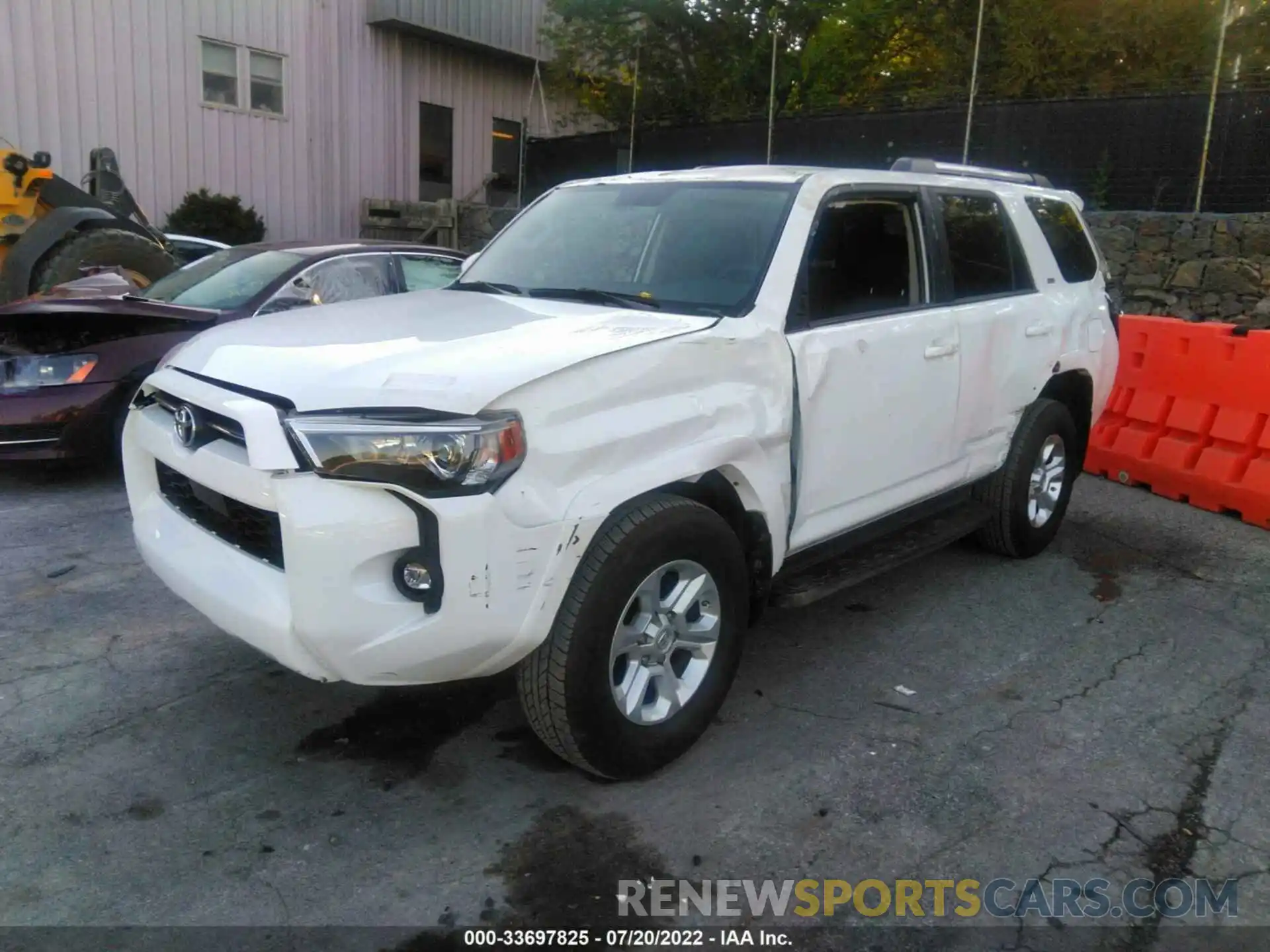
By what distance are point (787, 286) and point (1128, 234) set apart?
8680 mm

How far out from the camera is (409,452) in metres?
2.70

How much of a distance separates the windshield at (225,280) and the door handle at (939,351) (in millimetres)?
4213

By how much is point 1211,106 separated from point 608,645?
10.1 metres

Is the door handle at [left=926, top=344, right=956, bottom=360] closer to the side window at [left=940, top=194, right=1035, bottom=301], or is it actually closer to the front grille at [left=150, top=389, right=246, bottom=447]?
the side window at [left=940, top=194, right=1035, bottom=301]

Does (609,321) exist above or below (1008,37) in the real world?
below

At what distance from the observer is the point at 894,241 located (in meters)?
4.40

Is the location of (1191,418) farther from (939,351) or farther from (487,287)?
(487,287)

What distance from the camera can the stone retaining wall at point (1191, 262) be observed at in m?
10.0

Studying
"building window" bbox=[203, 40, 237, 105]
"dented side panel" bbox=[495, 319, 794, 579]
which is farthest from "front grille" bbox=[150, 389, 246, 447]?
"building window" bbox=[203, 40, 237, 105]

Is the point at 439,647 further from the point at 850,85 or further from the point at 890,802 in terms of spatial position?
the point at 850,85

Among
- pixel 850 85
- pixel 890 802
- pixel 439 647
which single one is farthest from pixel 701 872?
pixel 850 85

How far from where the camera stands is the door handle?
4.34m

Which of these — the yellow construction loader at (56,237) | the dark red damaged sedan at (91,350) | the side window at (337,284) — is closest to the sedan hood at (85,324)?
the dark red damaged sedan at (91,350)

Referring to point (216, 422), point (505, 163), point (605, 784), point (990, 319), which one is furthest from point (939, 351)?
point (505, 163)
